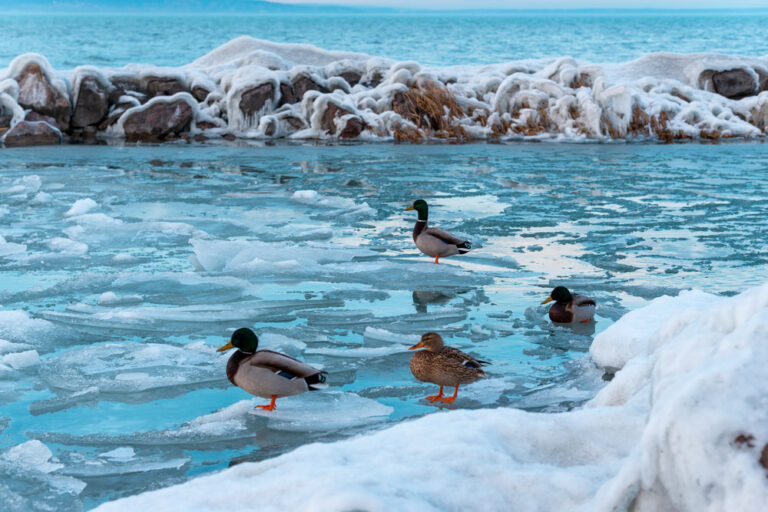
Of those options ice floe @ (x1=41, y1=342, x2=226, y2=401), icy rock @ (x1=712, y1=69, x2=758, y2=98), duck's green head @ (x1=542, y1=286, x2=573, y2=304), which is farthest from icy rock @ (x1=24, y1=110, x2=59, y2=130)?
icy rock @ (x1=712, y1=69, x2=758, y2=98)

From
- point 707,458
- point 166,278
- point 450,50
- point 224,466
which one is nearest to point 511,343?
point 224,466

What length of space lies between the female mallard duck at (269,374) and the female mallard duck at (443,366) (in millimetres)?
595

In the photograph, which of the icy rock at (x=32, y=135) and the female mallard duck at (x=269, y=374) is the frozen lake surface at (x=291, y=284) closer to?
the female mallard duck at (x=269, y=374)

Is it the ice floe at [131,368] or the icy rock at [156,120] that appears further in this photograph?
the icy rock at [156,120]

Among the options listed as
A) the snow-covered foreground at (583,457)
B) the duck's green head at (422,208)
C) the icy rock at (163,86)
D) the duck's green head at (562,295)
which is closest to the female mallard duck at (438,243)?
the duck's green head at (422,208)

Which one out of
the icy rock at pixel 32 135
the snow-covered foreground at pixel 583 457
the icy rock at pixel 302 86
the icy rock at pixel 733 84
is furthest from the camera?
the icy rock at pixel 733 84

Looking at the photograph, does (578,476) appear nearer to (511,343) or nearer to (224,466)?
(224,466)

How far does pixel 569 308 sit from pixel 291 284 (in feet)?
8.13

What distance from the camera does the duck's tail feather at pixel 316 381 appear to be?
15.6 feet

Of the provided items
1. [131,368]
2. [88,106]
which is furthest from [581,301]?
[88,106]

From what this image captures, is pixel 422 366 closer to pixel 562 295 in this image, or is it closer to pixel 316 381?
pixel 316 381

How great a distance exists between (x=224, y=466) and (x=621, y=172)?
444 inches

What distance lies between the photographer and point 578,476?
278cm

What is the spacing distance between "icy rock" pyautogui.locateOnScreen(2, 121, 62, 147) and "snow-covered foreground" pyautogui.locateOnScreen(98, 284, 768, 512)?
16152 mm
